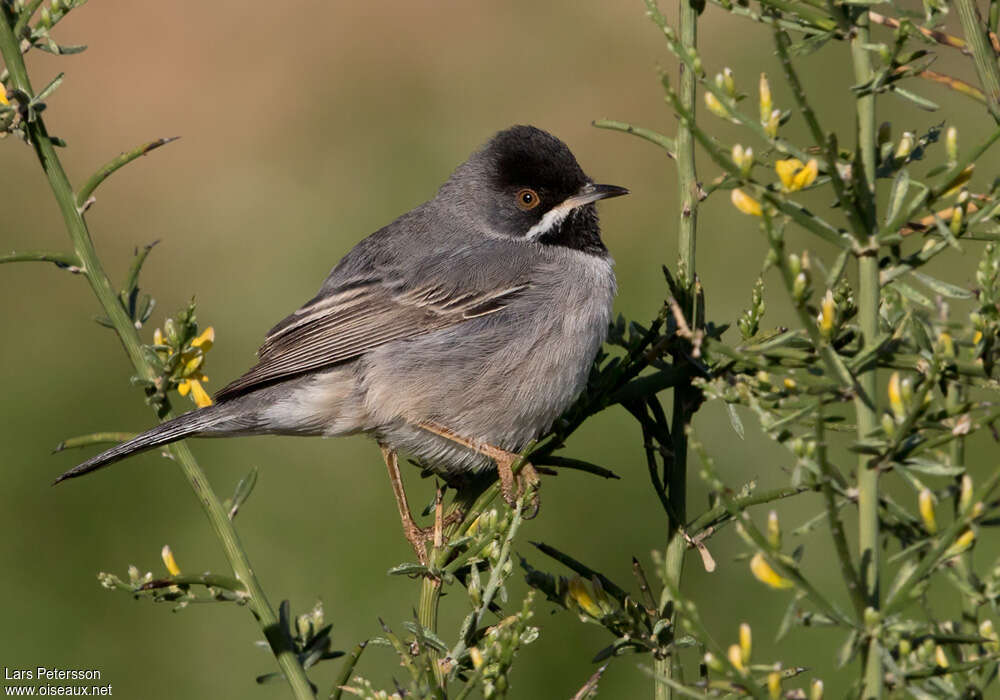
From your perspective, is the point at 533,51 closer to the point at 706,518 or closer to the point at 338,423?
the point at 338,423

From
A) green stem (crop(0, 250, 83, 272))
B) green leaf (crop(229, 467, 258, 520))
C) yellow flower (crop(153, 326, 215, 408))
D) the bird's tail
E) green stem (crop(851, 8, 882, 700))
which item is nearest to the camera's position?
green stem (crop(851, 8, 882, 700))

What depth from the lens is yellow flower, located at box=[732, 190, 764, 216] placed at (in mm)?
1706

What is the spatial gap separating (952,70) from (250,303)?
5689 mm

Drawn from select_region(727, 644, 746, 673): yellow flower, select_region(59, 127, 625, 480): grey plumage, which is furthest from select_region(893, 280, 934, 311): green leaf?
select_region(59, 127, 625, 480): grey plumage

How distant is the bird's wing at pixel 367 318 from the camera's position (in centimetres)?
444

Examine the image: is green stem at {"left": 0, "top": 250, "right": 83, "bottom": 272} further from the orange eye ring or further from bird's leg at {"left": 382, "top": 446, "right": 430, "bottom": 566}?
the orange eye ring

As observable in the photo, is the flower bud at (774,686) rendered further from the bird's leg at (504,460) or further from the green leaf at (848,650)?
the bird's leg at (504,460)

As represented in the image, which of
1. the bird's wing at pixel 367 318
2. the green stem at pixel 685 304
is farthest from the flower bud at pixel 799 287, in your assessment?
the bird's wing at pixel 367 318

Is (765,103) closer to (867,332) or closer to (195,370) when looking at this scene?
(867,332)

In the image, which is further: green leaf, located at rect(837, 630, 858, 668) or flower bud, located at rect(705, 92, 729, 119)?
flower bud, located at rect(705, 92, 729, 119)

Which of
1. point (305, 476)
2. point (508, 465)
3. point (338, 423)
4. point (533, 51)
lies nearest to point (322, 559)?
point (305, 476)

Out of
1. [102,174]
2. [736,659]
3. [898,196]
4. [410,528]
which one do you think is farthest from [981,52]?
[410,528]

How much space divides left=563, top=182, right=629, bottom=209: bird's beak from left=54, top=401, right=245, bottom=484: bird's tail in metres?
1.58

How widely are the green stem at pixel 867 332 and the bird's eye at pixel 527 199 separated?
119 inches
